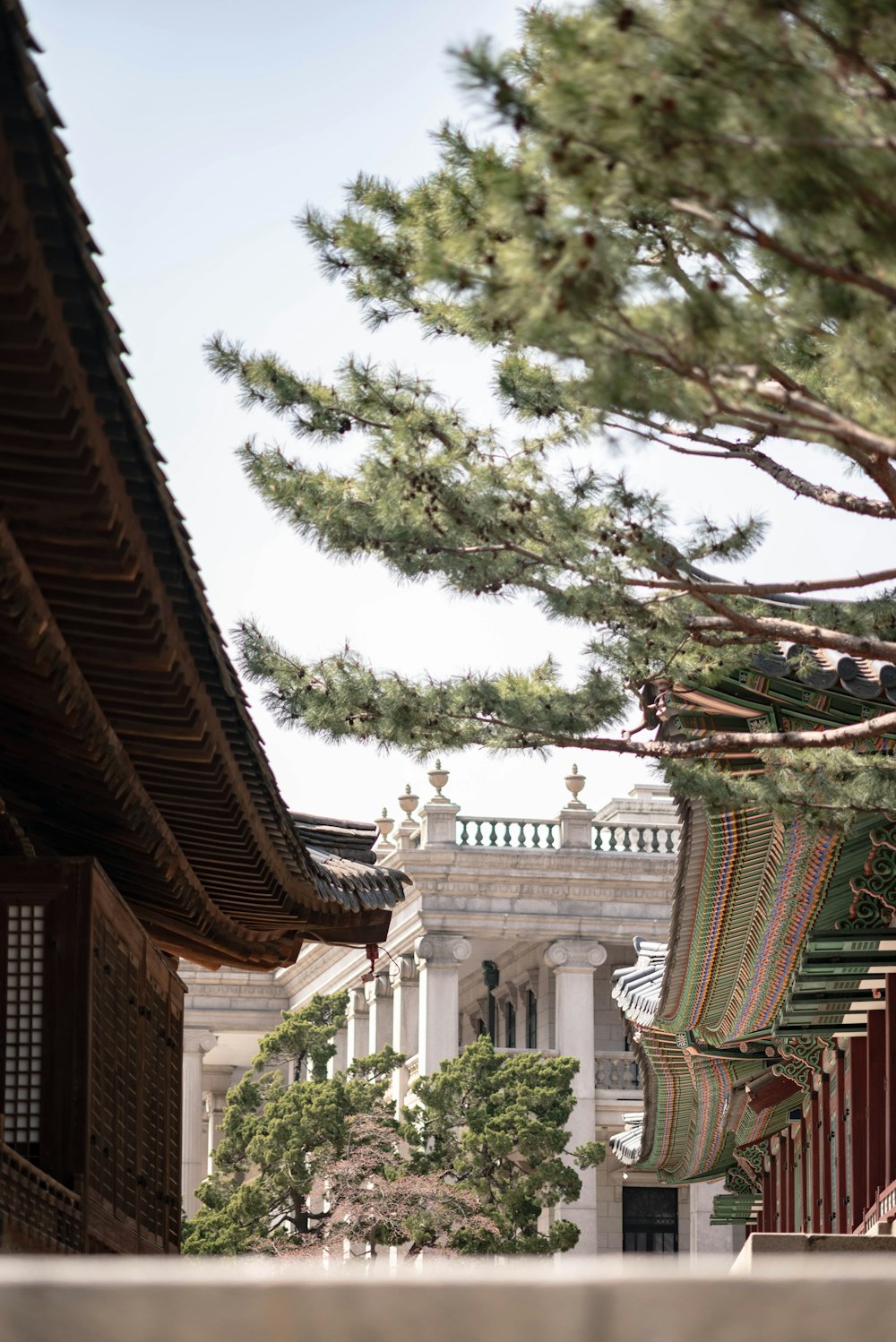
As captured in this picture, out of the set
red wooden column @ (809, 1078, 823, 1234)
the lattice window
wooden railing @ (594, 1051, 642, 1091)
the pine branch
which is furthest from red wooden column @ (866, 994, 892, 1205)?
wooden railing @ (594, 1051, 642, 1091)

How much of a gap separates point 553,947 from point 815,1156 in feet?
80.6

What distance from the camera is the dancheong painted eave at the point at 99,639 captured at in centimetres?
427

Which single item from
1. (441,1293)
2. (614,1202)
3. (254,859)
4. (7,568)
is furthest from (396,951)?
(441,1293)

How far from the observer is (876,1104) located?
1366cm

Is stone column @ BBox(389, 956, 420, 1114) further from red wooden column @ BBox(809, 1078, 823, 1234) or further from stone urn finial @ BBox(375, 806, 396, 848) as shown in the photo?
red wooden column @ BBox(809, 1078, 823, 1234)

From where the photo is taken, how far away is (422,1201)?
28359mm

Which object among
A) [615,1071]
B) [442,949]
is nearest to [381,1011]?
[442,949]

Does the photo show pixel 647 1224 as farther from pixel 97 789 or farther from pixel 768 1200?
pixel 97 789

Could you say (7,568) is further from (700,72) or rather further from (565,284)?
(700,72)

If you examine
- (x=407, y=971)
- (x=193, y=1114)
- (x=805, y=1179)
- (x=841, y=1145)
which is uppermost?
(x=407, y=971)

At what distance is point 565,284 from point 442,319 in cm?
345

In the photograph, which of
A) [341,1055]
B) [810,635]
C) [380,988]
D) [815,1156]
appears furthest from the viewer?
[341,1055]

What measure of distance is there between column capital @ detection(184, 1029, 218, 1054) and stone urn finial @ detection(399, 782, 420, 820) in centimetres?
1140

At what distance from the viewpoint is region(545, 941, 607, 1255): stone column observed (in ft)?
128
